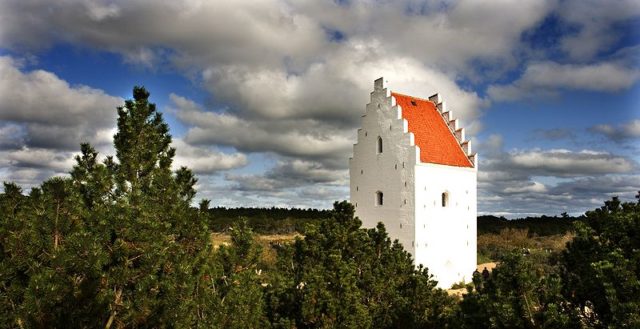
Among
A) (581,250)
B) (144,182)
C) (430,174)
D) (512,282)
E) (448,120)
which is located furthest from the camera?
(448,120)

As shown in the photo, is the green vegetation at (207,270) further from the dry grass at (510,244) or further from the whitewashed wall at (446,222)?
the dry grass at (510,244)

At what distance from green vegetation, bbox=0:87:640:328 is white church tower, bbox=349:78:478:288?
42.3 feet

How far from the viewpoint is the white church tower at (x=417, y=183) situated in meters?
23.2

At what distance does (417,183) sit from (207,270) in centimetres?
1682

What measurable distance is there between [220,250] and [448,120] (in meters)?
22.3

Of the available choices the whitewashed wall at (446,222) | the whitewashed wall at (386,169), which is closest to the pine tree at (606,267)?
the whitewashed wall at (446,222)

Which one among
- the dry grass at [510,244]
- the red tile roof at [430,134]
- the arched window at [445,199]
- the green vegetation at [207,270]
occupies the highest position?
the red tile roof at [430,134]

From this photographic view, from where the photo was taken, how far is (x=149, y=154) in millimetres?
8094

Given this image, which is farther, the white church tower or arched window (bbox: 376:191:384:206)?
arched window (bbox: 376:191:384:206)

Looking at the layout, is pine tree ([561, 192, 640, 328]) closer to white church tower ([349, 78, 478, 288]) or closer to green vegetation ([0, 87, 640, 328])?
green vegetation ([0, 87, 640, 328])

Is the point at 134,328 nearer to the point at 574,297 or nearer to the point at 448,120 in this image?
the point at 574,297

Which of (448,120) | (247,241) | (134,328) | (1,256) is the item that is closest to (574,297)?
(247,241)

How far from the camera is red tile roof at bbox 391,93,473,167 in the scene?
24.5m

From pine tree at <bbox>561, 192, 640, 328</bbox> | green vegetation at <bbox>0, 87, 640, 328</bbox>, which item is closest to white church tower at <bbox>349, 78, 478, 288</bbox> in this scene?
green vegetation at <bbox>0, 87, 640, 328</bbox>
